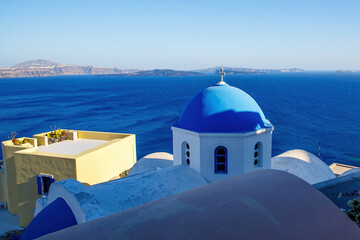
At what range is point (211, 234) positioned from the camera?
3.08m

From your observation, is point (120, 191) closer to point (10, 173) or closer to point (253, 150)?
point (253, 150)

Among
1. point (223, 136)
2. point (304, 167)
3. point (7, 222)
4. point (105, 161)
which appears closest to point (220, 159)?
point (223, 136)

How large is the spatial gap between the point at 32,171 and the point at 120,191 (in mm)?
10483

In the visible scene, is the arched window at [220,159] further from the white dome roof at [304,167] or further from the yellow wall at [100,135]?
the yellow wall at [100,135]

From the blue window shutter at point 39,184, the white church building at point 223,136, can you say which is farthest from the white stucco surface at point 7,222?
the white church building at point 223,136

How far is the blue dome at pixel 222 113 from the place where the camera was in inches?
435

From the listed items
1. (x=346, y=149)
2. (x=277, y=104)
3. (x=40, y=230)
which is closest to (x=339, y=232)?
(x=40, y=230)

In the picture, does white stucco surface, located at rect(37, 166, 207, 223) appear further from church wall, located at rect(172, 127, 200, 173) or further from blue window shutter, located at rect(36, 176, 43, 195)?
blue window shutter, located at rect(36, 176, 43, 195)

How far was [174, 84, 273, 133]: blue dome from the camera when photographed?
11.0 metres

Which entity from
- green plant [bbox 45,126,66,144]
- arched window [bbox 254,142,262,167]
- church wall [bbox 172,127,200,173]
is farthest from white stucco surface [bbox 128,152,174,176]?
green plant [bbox 45,126,66,144]

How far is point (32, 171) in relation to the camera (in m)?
16.7

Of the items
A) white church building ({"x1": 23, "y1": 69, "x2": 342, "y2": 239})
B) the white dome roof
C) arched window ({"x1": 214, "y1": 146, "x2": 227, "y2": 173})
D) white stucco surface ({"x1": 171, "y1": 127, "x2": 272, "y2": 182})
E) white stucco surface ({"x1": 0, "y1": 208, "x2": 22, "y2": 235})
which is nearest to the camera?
white church building ({"x1": 23, "y1": 69, "x2": 342, "y2": 239})

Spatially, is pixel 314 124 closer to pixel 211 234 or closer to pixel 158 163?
pixel 158 163

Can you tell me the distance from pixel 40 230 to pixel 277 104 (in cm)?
8117
